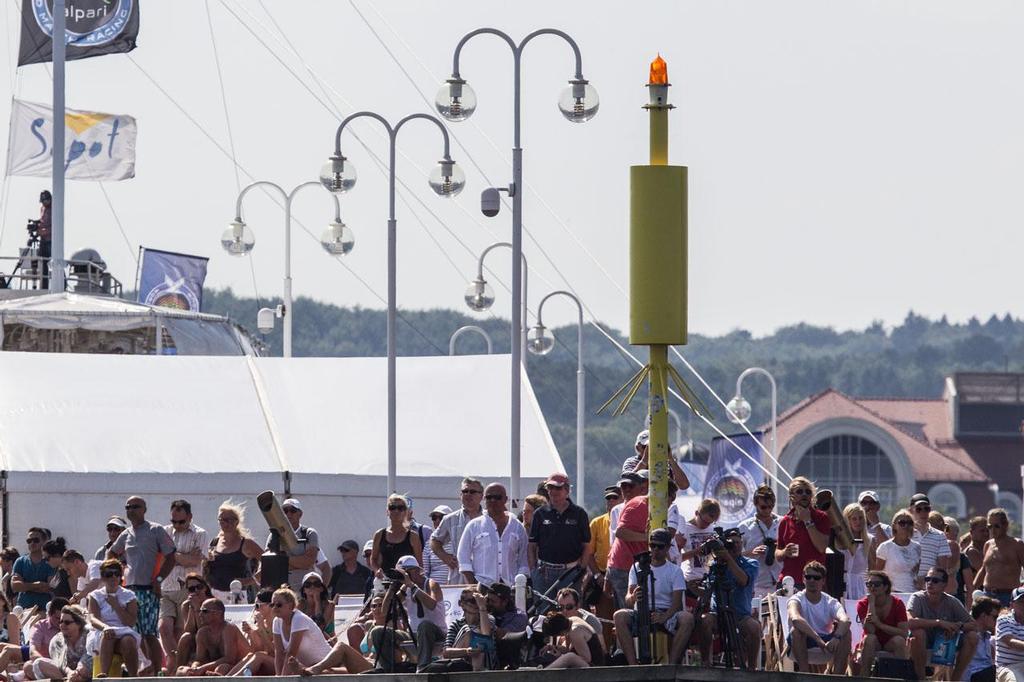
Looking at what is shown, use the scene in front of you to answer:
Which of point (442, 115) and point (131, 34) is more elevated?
point (131, 34)

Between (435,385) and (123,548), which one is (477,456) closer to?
(435,385)

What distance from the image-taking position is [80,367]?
25500 mm

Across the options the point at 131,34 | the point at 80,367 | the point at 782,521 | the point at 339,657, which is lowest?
the point at 339,657

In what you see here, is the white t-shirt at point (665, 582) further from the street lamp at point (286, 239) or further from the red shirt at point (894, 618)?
the street lamp at point (286, 239)

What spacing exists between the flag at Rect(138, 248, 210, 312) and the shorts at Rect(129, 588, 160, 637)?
1889cm

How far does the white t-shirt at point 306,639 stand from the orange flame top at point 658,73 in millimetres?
4877

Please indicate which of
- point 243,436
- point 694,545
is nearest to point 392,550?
point 694,545

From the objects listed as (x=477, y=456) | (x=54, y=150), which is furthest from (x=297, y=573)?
(x=54, y=150)

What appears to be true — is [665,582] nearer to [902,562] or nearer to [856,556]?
[856,556]

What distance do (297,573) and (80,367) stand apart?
25.8 ft

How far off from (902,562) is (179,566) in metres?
6.09

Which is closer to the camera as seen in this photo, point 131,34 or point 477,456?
point 477,456

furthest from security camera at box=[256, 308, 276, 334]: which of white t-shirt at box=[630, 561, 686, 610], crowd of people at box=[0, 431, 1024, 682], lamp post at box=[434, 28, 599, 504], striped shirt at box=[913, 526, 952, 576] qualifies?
white t-shirt at box=[630, 561, 686, 610]

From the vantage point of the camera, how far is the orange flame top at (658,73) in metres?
16.4
